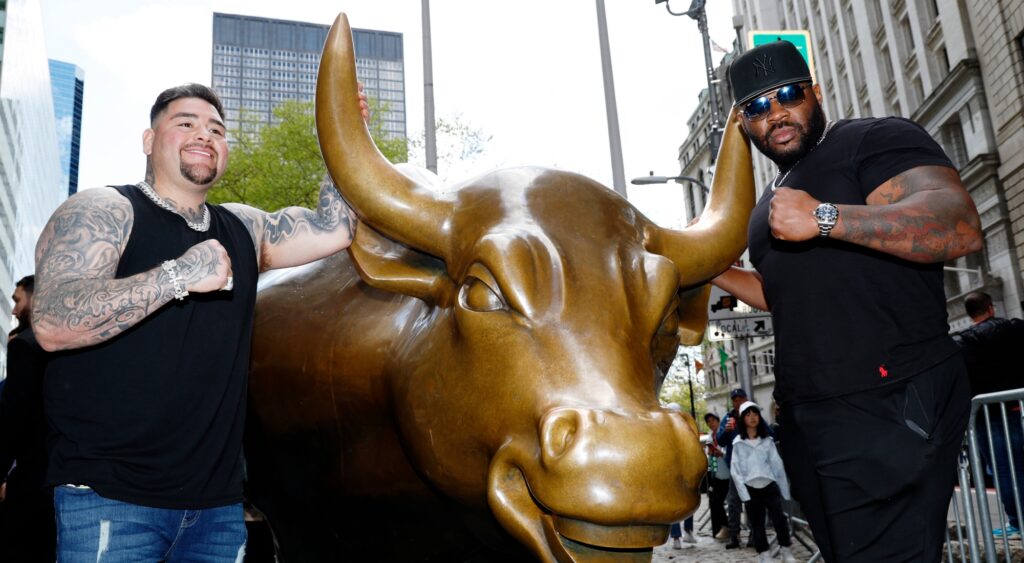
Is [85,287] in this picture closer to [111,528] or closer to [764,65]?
[111,528]

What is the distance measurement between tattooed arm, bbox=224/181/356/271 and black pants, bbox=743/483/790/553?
7.28 metres

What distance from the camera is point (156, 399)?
7.78 ft

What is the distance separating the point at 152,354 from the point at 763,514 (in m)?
8.27

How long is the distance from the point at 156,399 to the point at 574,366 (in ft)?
4.21

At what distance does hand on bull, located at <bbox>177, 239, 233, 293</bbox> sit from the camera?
2.18m

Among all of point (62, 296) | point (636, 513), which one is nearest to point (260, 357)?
point (62, 296)

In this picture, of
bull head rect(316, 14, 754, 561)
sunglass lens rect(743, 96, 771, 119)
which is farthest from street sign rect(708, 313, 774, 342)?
bull head rect(316, 14, 754, 561)

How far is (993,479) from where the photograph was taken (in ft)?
20.5

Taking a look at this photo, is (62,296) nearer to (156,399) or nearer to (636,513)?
(156,399)

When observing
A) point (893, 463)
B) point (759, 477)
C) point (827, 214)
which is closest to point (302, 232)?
point (827, 214)

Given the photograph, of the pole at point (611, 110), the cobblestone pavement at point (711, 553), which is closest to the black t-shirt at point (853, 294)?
the pole at point (611, 110)

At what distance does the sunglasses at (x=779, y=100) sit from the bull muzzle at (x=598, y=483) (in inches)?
60.3

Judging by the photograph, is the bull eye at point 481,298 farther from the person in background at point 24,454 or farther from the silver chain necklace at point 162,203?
the person in background at point 24,454

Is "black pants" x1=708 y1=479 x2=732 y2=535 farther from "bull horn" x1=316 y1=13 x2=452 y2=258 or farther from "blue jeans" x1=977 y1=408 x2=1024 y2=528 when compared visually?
"bull horn" x1=316 y1=13 x2=452 y2=258
